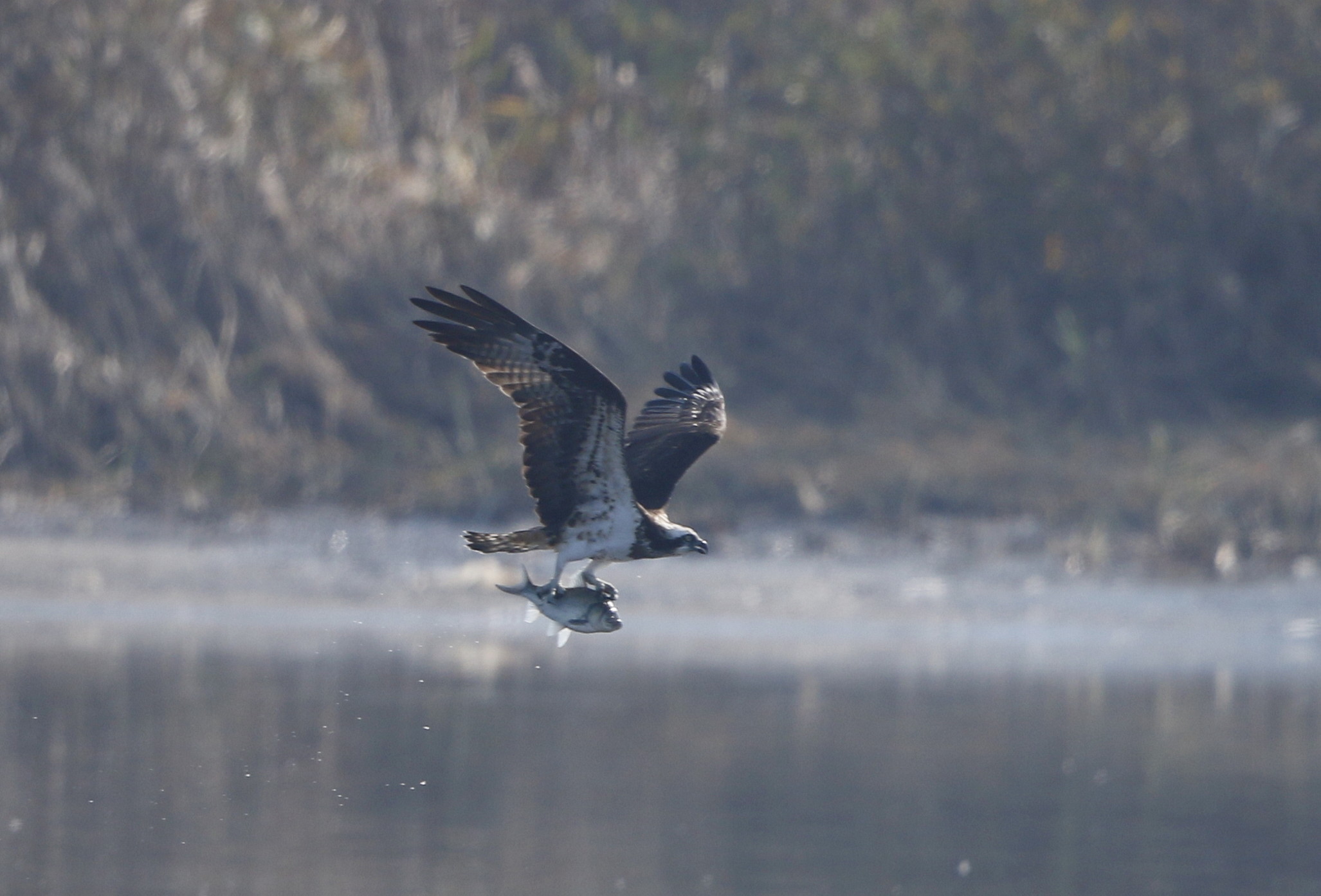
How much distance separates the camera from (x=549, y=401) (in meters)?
6.39

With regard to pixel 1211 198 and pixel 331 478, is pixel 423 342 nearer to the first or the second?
pixel 331 478

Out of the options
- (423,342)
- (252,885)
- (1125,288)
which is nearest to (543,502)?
(252,885)

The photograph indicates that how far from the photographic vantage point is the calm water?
28.0 ft

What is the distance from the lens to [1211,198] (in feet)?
58.4

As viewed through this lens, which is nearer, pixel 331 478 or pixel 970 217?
pixel 331 478

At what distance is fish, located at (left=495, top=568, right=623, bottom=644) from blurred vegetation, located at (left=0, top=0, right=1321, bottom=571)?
7.80 m

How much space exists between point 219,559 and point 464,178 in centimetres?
482

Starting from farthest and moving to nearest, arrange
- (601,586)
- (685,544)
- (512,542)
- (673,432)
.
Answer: (673,432) → (685,544) → (512,542) → (601,586)

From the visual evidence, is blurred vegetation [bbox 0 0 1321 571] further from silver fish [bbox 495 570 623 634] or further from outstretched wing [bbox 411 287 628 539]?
silver fish [bbox 495 570 623 634]

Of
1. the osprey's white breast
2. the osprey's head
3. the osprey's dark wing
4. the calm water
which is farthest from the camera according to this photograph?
the calm water

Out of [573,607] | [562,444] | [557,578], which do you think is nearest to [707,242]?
[562,444]

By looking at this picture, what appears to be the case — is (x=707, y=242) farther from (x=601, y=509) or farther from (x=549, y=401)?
(x=549, y=401)

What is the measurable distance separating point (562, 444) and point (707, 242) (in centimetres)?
1101

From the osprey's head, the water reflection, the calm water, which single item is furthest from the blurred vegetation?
the osprey's head
